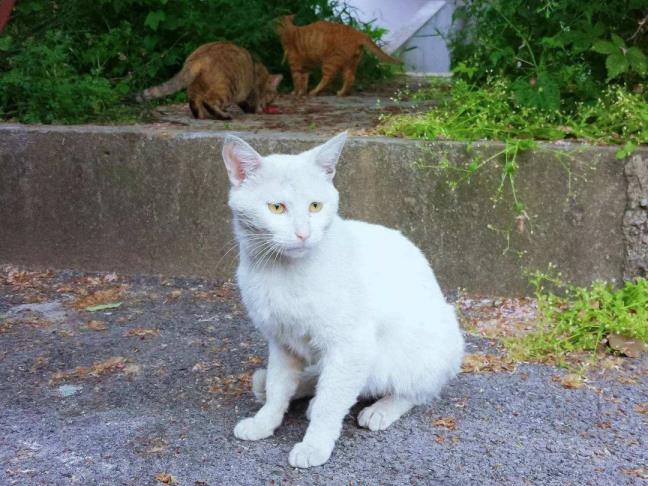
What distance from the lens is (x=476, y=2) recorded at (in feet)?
20.7

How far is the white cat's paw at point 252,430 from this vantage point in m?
3.04

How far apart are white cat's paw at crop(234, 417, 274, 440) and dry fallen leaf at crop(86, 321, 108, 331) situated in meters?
1.52

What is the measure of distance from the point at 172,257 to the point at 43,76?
1644 millimetres

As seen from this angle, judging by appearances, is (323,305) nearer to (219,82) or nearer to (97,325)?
(97,325)

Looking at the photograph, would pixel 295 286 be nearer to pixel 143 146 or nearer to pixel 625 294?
pixel 625 294

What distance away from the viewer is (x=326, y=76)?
7176mm

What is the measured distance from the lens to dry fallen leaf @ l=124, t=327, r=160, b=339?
13.9 ft

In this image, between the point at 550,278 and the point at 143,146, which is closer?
the point at 550,278

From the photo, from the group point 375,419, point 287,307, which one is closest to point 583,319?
point 375,419

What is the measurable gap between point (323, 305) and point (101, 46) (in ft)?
14.0

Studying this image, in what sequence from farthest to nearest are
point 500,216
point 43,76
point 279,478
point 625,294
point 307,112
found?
1. point 307,112
2. point 43,76
3. point 500,216
4. point 625,294
5. point 279,478

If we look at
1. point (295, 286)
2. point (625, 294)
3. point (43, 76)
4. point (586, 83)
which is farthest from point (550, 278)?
point (43, 76)

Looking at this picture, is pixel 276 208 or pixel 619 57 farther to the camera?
pixel 619 57

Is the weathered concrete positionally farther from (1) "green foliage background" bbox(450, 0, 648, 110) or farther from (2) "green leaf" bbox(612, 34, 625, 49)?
(2) "green leaf" bbox(612, 34, 625, 49)
